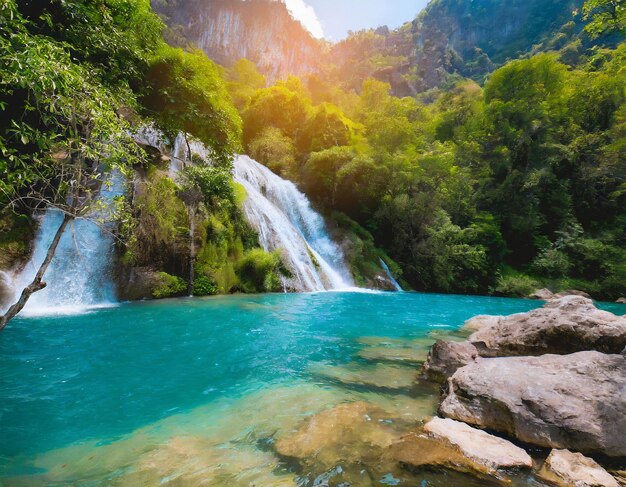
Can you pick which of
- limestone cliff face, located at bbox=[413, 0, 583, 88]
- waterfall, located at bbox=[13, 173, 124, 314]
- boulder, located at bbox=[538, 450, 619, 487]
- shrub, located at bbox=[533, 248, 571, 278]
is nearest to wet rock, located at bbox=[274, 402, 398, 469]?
boulder, located at bbox=[538, 450, 619, 487]

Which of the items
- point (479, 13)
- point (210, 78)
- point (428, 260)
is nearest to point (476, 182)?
point (428, 260)

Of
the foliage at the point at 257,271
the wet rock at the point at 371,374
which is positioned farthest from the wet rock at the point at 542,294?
the wet rock at the point at 371,374

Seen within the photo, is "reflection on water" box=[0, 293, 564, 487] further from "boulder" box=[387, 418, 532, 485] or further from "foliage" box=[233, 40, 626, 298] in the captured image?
"foliage" box=[233, 40, 626, 298]

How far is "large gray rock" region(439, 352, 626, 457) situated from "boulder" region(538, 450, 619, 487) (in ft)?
Answer: 0.86

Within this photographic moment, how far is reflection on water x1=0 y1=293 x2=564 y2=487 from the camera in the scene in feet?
9.06

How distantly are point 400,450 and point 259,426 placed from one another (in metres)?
1.55

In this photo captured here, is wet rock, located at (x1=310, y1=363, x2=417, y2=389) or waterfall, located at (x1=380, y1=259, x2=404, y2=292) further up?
waterfall, located at (x1=380, y1=259, x2=404, y2=292)

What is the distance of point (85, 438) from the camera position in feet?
10.9

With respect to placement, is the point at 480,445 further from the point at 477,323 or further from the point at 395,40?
the point at 395,40

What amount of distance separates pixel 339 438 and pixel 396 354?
11.9 feet

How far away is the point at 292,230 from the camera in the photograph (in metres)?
19.0

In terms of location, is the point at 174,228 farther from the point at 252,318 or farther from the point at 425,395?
the point at 425,395

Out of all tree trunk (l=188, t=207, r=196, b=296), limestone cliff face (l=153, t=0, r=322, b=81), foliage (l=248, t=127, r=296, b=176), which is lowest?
tree trunk (l=188, t=207, r=196, b=296)

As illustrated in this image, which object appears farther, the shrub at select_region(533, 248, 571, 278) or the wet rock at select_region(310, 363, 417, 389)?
the shrub at select_region(533, 248, 571, 278)
